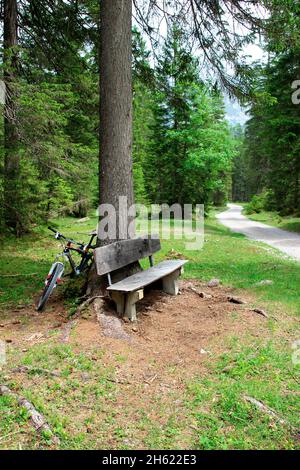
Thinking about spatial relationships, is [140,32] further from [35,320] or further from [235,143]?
[235,143]

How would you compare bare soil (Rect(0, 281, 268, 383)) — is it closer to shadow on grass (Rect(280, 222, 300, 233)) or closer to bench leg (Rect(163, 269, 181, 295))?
bench leg (Rect(163, 269, 181, 295))

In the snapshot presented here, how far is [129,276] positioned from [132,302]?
81 cm

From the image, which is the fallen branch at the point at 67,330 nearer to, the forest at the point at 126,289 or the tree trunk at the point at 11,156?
the forest at the point at 126,289

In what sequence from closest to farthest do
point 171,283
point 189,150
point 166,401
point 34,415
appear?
point 34,415 → point 166,401 → point 171,283 → point 189,150

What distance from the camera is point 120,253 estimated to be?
5363mm

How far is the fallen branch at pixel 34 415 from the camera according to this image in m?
2.76

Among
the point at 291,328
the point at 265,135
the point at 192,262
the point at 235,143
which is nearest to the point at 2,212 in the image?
the point at 192,262

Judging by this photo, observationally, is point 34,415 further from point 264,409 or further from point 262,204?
point 262,204

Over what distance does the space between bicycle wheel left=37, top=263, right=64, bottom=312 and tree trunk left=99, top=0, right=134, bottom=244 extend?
1.30 m

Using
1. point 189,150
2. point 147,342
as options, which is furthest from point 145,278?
point 189,150

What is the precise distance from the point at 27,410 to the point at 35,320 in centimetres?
241

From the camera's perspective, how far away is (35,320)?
5.25 meters

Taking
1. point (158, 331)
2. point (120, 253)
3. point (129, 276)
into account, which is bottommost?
point (158, 331)

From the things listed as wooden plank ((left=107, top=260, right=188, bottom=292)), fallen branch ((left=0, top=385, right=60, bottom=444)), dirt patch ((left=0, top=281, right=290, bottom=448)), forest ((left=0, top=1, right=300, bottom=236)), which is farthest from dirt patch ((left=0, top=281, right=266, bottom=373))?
forest ((left=0, top=1, right=300, bottom=236))
